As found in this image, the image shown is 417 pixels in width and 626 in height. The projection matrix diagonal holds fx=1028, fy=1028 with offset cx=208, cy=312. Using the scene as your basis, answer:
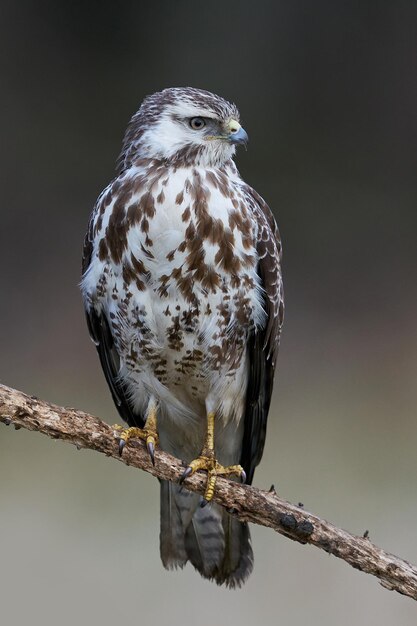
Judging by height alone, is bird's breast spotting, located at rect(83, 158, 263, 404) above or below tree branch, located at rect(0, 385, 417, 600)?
above

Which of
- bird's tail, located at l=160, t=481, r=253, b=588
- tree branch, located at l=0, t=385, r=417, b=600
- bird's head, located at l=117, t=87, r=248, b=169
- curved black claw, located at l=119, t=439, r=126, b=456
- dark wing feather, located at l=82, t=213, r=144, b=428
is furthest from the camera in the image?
bird's tail, located at l=160, t=481, r=253, b=588

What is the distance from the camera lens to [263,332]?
3416mm

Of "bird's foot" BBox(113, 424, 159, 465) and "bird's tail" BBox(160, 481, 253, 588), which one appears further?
"bird's tail" BBox(160, 481, 253, 588)

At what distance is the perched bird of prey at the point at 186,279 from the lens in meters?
3.17

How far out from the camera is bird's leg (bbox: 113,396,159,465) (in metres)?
3.14

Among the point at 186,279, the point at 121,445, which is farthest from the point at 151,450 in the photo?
the point at 186,279

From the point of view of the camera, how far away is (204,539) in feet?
11.9

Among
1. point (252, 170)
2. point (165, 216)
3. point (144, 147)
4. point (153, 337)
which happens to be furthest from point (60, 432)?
point (252, 170)

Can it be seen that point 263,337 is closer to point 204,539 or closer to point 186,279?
point 186,279

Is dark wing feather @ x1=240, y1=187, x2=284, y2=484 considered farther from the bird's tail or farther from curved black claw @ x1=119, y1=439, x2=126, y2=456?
curved black claw @ x1=119, y1=439, x2=126, y2=456

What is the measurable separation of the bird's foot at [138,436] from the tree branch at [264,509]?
5 cm

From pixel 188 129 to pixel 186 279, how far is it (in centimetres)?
48

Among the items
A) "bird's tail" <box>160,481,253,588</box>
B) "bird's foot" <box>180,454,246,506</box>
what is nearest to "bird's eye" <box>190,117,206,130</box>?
"bird's foot" <box>180,454,246,506</box>

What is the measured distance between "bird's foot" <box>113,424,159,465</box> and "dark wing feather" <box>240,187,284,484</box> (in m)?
0.42
